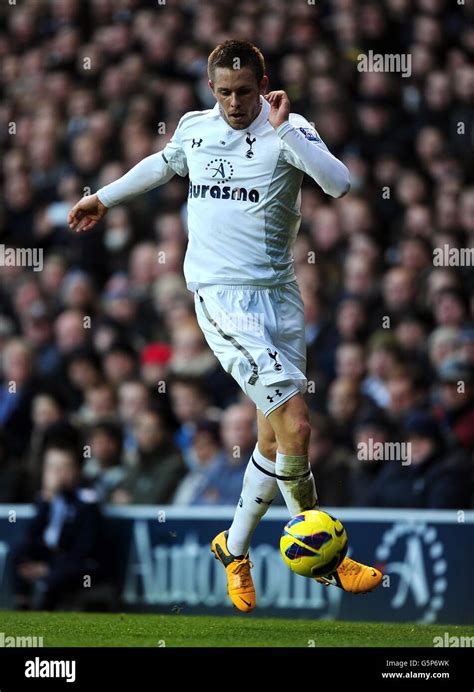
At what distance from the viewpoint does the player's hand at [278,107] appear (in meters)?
7.11

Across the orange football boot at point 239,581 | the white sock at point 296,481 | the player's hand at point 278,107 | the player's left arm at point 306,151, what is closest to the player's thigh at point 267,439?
the white sock at point 296,481

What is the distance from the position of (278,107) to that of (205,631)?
2874 mm

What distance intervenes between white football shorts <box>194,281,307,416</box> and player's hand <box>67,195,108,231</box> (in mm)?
799

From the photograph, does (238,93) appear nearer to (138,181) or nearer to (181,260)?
(138,181)

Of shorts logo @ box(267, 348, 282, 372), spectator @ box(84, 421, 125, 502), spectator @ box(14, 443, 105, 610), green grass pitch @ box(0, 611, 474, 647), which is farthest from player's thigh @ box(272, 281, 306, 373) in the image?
spectator @ box(84, 421, 125, 502)

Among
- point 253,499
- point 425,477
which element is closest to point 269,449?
point 253,499

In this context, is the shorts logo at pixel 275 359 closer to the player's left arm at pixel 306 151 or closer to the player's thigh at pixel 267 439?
the player's thigh at pixel 267 439

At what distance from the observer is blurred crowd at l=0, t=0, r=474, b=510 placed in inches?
435

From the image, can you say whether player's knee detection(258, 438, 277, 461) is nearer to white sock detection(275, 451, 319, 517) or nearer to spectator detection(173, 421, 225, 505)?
white sock detection(275, 451, 319, 517)

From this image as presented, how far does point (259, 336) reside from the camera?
7.46m

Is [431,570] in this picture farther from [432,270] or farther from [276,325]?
[276,325]

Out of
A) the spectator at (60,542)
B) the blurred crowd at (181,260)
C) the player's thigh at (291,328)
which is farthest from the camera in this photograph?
the blurred crowd at (181,260)

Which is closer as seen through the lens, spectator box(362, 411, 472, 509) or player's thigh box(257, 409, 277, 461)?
player's thigh box(257, 409, 277, 461)

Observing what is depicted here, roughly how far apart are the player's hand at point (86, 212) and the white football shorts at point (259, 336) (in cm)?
80
